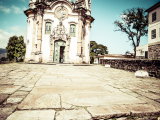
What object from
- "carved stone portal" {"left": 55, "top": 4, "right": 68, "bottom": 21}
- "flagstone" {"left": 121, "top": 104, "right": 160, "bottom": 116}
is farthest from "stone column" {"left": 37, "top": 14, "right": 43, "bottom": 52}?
"flagstone" {"left": 121, "top": 104, "right": 160, "bottom": 116}

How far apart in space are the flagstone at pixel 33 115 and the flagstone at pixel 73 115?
0.10 m

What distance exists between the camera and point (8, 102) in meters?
1.56

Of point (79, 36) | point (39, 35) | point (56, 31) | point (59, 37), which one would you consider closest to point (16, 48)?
point (39, 35)

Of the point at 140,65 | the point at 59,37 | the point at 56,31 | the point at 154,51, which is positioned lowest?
the point at 140,65

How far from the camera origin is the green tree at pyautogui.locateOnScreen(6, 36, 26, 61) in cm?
2840

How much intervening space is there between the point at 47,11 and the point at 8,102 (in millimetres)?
18039

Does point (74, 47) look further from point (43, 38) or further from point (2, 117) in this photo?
point (2, 117)

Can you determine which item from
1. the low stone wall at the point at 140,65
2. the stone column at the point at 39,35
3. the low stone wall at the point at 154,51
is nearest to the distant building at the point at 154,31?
the low stone wall at the point at 154,51

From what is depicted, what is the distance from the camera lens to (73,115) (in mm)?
1298

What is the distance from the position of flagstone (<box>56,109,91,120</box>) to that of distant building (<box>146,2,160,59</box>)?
17.1 metres

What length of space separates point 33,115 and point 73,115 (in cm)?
53

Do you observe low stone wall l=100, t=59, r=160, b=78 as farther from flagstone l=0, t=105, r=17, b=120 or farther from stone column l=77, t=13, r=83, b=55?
stone column l=77, t=13, r=83, b=55

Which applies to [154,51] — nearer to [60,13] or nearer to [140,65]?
[140,65]

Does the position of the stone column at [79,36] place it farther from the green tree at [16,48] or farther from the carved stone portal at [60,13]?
the green tree at [16,48]
